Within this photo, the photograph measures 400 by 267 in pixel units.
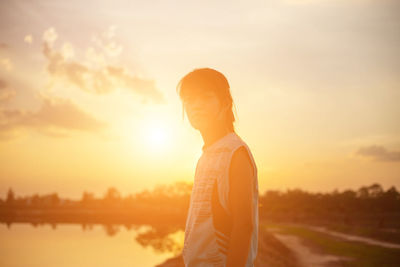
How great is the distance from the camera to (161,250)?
36.0 m

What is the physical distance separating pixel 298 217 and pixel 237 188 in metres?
66.1

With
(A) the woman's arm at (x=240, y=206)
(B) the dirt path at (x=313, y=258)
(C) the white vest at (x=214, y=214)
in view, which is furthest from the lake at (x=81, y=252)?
(A) the woman's arm at (x=240, y=206)

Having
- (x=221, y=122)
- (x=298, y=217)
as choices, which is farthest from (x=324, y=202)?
(x=221, y=122)

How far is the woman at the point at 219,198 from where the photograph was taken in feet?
5.57

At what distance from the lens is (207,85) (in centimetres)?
203

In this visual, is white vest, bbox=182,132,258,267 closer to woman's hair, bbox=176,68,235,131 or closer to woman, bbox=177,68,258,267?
woman, bbox=177,68,258,267

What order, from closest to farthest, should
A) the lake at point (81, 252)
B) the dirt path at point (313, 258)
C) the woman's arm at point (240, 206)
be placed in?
1. the woman's arm at point (240, 206)
2. the dirt path at point (313, 258)
3. the lake at point (81, 252)

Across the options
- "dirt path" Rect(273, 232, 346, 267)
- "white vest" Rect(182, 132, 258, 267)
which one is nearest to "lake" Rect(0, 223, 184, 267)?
"dirt path" Rect(273, 232, 346, 267)

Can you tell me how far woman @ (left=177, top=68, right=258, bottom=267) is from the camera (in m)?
1.70

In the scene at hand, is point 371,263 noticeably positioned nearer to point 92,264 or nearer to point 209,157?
point 209,157

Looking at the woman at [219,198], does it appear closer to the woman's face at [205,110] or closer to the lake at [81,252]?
the woman's face at [205,110]

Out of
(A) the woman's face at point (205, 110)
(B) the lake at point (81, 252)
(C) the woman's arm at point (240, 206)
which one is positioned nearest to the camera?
(C) the woman's arm at point (240, 206)

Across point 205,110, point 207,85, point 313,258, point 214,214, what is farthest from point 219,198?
point 313,258

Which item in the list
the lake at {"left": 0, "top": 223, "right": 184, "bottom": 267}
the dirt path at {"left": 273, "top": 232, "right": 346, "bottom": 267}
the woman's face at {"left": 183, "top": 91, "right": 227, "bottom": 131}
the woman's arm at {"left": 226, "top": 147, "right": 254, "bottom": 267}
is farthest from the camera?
the lake at {"left": 0, "top": 223, "right": 184, "bottom": 267}
